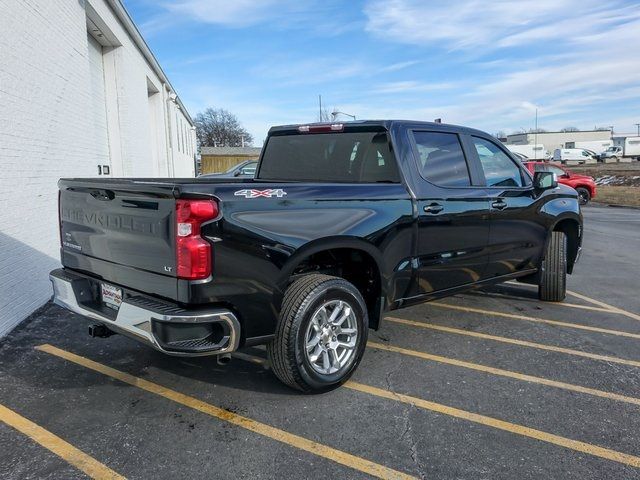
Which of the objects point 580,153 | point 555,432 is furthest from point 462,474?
point 580,153

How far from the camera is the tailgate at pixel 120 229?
2977mm

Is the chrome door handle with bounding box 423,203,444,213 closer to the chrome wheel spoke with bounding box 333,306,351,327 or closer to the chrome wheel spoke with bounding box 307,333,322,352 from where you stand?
the chrome wheel spoke with bounding box 333,306,351,327

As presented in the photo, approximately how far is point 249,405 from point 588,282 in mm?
5805

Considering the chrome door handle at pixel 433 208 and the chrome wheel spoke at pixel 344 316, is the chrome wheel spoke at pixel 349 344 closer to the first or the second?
the chrome wheel spoke at pixel 344 316

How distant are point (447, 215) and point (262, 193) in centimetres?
190

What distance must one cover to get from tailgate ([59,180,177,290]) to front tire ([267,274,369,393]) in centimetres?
81

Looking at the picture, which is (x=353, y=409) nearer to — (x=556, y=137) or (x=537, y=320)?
(x=537, y=320)

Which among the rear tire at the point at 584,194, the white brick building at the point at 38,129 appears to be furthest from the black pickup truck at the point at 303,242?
the rear tire at the point at 584,194

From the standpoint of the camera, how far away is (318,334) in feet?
11.5

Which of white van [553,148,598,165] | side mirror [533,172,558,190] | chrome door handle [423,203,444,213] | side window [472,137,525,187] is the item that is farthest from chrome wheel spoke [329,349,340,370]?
white van [553,148,598,165]

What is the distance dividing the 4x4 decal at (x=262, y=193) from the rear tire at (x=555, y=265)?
3.82m

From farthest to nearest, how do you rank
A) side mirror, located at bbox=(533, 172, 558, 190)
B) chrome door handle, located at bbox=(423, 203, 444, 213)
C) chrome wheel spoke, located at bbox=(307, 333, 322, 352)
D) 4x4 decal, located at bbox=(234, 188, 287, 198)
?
side mirror, located at bbox=(533, 172, 558, 190)
chrome door handle, located at bbox=(423, 203, 444, 213)
chrome wheel spoke, located at bbox=(307, 333, 322, 352)
4x4 decal, located at bbox=(234, 188, 287, 198)

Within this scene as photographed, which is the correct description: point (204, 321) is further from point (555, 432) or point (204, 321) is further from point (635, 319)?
point (635, 319)

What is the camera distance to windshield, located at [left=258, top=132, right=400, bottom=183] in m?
4.20
